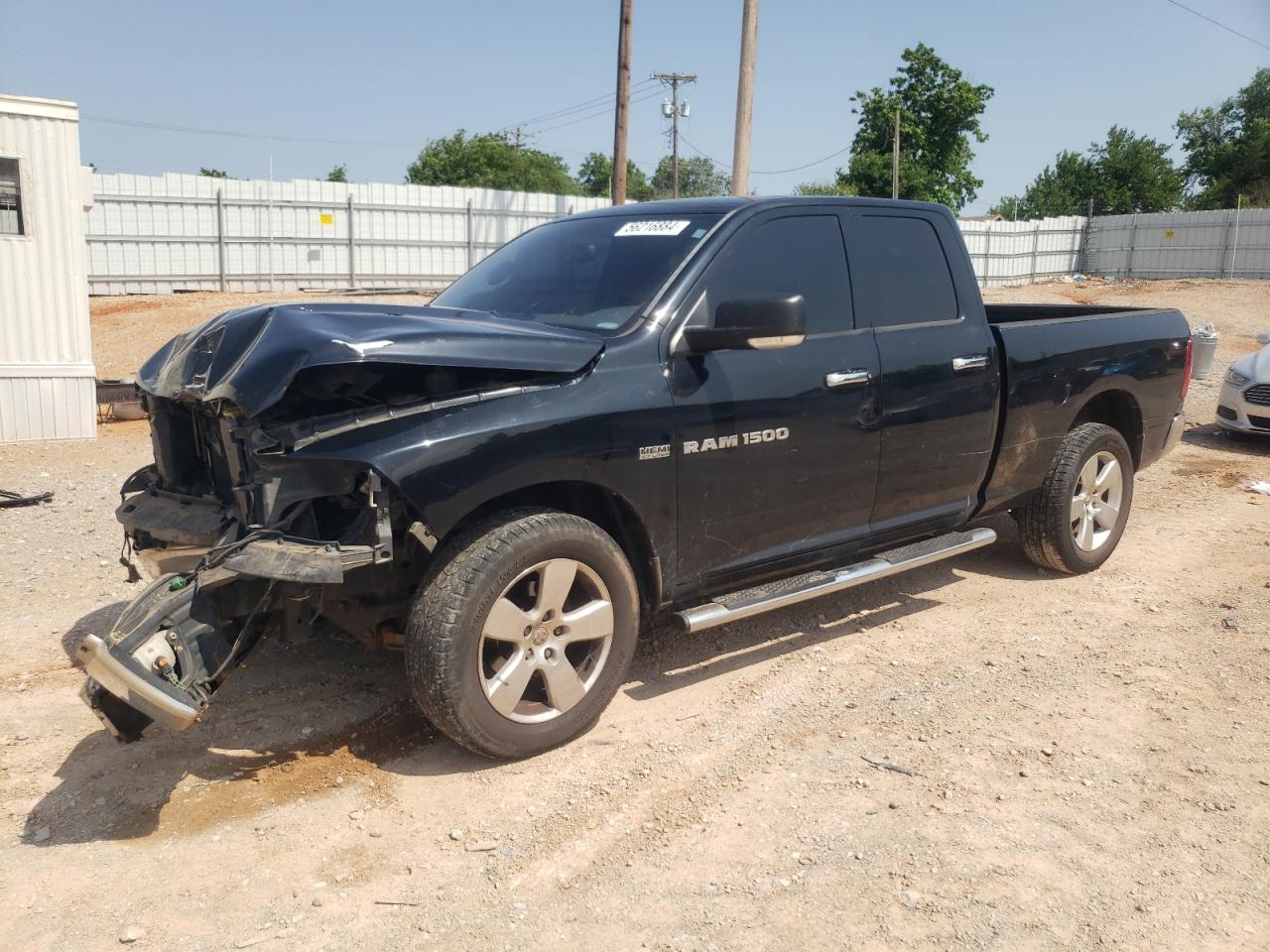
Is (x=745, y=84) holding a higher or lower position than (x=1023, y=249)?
higher

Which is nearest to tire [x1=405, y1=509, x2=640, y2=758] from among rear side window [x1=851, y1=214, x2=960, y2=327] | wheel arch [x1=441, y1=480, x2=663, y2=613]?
wheel arch [x1=441, y1=480, x2=663, y2=613]

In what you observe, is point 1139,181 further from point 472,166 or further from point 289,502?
point 289,502

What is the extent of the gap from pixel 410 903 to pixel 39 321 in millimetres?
8277

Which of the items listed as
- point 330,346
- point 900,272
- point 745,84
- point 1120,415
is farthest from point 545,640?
point 745,84

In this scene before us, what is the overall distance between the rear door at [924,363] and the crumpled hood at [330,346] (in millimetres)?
1543

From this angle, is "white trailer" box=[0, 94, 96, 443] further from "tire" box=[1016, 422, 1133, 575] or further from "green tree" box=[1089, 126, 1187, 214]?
"green tree" box=[1089, 126, 1187, 214]

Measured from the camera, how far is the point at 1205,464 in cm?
941

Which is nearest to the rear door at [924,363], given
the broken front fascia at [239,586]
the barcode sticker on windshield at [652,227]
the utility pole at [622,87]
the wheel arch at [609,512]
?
the barcode sticker on windshield at [652,227]

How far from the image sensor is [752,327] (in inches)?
146

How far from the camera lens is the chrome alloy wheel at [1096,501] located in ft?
19.0

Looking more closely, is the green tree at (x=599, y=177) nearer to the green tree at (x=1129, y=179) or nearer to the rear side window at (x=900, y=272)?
the green tree at (x=1129, y=179)

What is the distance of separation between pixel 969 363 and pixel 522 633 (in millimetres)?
2675

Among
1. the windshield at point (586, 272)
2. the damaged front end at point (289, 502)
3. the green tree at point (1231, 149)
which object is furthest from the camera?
the green tree at point (1231, 149)

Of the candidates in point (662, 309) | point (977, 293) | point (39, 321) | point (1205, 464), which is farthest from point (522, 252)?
point (1205, 464)
